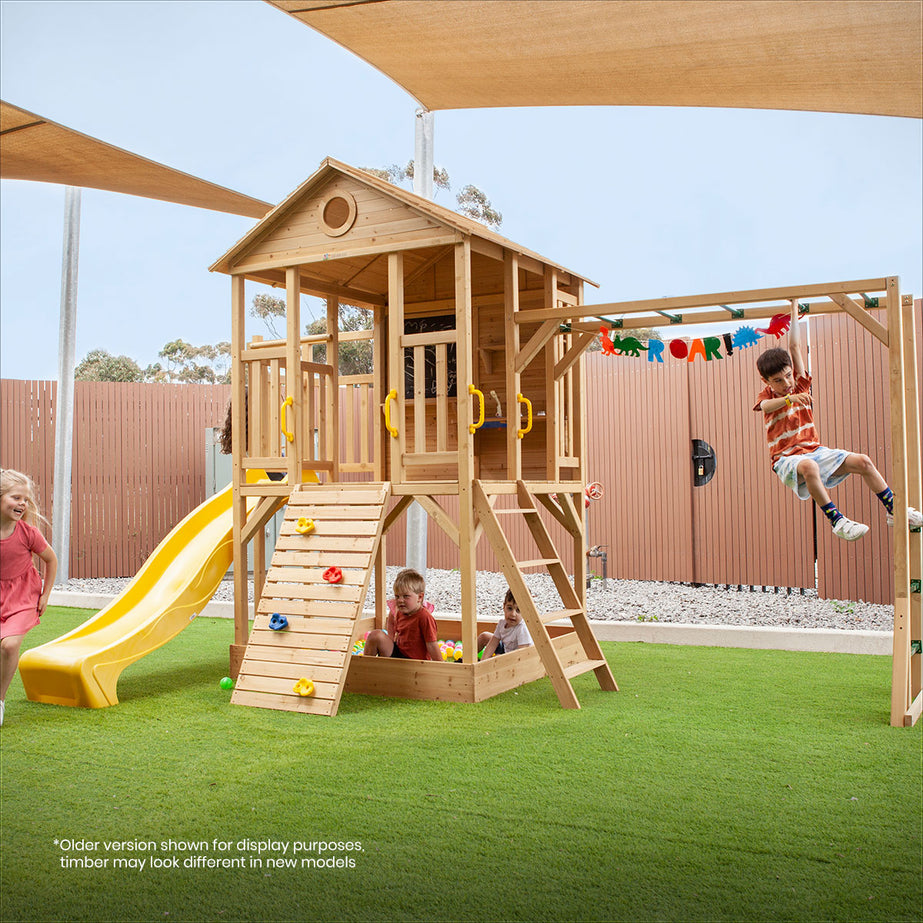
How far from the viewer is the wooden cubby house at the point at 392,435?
235 inches

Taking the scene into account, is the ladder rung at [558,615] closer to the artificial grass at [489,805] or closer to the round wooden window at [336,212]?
the artificial grass at [489,805]

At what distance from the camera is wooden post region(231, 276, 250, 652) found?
271 inches

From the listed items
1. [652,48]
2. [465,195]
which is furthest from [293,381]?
[465,195]

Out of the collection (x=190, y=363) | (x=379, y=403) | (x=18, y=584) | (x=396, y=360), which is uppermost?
(x=190, y=363)

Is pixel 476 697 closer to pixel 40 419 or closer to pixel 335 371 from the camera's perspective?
pixel 335 371

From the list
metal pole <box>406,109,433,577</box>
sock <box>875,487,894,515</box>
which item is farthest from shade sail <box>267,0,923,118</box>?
sock <box>875,487,894,515</box>

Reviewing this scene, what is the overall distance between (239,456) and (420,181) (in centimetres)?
310

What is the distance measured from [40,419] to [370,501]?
8676 mm

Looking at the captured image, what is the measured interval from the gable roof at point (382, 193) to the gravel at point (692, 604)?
137 inches

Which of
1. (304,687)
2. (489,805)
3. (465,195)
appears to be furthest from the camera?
(465,195)

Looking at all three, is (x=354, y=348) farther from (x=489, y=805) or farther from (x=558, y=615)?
(x=489, y=805)

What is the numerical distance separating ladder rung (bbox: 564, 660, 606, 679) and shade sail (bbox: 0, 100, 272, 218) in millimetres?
5568

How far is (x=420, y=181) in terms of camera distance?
844cm

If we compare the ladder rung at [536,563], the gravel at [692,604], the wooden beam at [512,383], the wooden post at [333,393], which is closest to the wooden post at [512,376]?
the wooden beam at [512,383]
